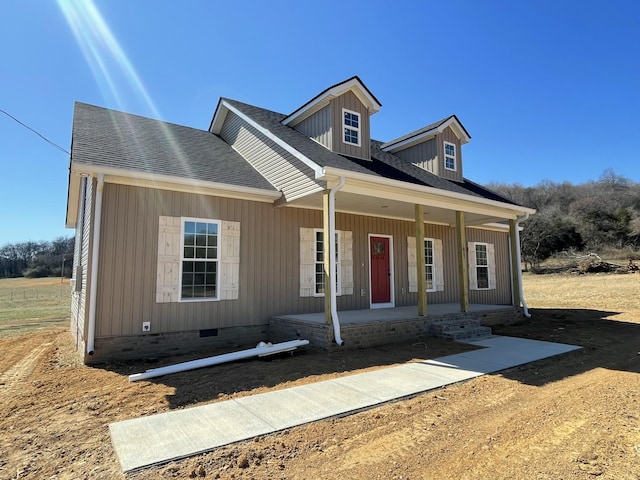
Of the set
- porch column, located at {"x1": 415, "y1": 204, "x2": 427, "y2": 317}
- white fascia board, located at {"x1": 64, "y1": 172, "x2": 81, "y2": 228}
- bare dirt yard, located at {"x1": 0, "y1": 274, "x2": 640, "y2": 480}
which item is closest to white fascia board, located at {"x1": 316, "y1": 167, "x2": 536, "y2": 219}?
porch column, located at {"x1": 415, "y1": 204, "x2": 427, "y2": 317}

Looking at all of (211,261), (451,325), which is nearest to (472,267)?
(451,325)

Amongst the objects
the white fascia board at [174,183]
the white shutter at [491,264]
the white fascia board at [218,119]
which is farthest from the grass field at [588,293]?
the white fascia board at [218,119]

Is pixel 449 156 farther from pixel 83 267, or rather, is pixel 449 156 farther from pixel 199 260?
pixel 83 267

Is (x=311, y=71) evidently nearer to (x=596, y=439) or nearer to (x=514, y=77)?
(x=514, y=77)

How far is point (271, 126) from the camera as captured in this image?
32.7 ft

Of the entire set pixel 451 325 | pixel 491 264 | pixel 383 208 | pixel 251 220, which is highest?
pixel 383 208

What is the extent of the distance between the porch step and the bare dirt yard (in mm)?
1022

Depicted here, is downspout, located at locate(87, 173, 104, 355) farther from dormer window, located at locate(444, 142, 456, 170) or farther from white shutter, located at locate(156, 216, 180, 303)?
dormer window, located at locate(444, 142, 456, 170)

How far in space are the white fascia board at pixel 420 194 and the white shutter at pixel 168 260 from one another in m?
3.25

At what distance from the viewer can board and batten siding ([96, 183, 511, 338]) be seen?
683 centimetres

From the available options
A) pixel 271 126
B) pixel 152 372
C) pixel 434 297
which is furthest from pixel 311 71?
pixel 152 372

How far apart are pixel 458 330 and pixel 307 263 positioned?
396cm

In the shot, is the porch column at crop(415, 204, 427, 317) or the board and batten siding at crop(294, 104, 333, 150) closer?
the porch column at crop(415, 204, 427, 317)

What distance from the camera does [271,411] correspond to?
4.04m
